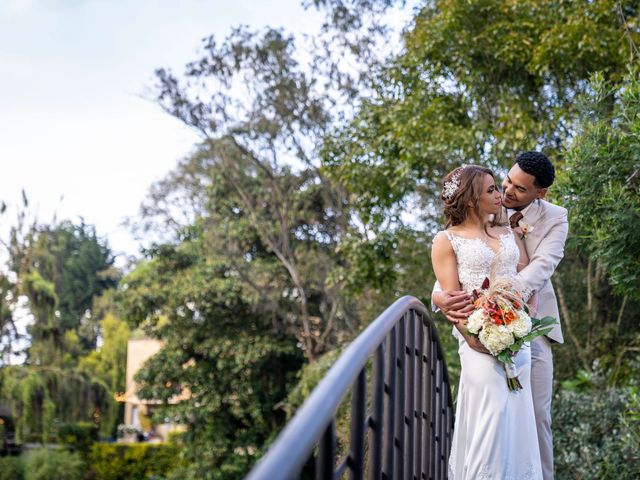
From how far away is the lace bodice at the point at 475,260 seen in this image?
3789 mm

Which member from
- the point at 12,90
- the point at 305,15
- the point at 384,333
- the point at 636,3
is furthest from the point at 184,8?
the point at 384,333

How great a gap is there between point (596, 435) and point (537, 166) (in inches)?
181

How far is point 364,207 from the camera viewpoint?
42.3 feet

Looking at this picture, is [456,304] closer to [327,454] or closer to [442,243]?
[442,243]

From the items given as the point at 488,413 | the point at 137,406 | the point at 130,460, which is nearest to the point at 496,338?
the point at 488,413

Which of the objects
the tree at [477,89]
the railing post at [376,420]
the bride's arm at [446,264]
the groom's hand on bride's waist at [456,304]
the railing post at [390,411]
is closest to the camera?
the railing post at [376,420]

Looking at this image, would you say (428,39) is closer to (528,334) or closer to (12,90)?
(528,334)

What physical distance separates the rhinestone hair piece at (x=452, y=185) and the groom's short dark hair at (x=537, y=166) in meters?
0.39

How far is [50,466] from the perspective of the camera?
23906 mm

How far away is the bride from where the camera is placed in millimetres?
3579

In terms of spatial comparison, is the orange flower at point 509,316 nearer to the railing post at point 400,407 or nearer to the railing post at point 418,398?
the railing post at point 418,398

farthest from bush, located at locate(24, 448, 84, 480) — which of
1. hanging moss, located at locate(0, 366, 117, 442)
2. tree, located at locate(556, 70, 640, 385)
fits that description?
tree, located at locate(556, 70, 640, 385)

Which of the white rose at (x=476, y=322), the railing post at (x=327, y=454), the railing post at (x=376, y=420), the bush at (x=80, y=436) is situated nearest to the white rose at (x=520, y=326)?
the white rose at (x=476, y=322)

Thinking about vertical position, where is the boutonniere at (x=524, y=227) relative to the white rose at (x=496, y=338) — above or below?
above
